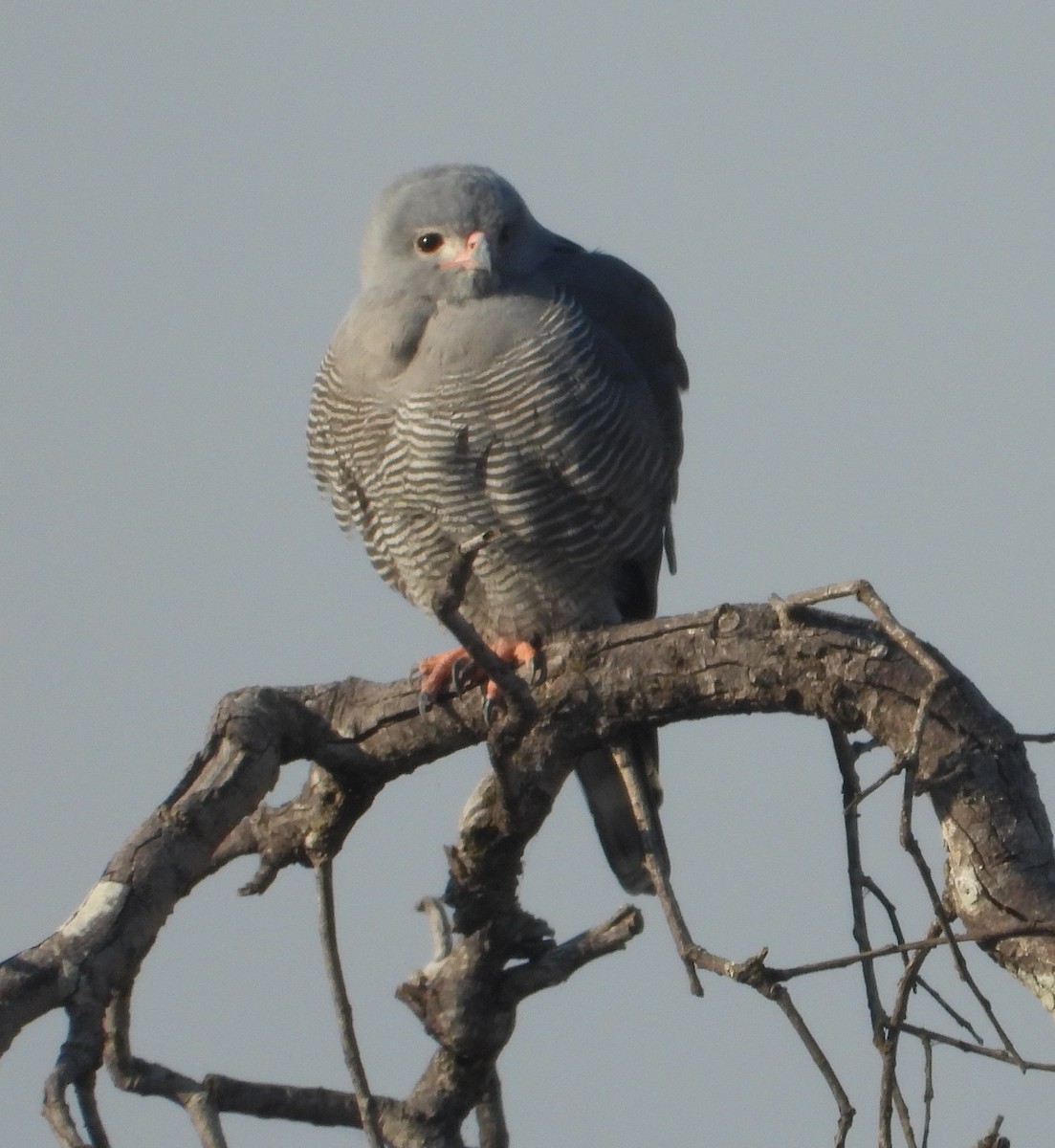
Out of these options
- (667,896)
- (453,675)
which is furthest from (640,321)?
(667,896)

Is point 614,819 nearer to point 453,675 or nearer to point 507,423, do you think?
point 453,675

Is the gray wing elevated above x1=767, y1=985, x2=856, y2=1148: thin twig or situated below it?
above

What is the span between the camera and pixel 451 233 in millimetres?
6695

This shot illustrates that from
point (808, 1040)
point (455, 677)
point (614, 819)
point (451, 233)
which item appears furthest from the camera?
point (614, 819)

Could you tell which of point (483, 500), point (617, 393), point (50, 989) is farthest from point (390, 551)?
point (50, 989)

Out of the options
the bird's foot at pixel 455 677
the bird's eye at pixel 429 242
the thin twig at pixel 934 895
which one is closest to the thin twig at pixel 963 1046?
the thin twig at pixel 934 895

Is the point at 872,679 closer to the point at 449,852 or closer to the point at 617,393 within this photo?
the point at 449,852

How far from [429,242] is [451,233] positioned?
0.32 feet

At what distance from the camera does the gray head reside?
260 inches

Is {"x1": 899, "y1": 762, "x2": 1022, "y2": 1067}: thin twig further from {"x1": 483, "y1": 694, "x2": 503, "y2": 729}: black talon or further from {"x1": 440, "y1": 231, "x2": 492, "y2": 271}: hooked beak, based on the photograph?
{"x1": 440, "y1": 231, "x2": 492, "y2": 271}: hooked beak

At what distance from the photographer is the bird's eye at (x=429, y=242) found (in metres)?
6.73

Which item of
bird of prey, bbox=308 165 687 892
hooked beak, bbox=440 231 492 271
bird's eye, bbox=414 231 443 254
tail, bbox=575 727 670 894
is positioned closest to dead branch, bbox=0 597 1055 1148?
bird of prey, bbox=308 165 687 892

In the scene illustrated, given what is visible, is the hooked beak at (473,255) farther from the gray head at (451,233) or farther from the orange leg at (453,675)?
the orange leg at (453,675)

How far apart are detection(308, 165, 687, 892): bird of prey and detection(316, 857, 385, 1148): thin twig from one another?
1.02 metres
